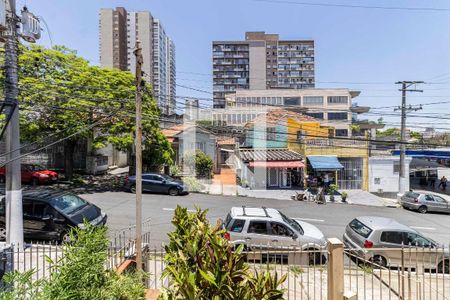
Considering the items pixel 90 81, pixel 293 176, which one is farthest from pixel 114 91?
pixel 293 176

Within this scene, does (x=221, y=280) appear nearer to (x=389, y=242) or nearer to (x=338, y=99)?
(x=389, y=242)

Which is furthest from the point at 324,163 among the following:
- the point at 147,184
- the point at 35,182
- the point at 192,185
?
the point at 35,182

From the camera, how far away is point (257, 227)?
9703 mm

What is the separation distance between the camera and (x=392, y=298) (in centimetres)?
723

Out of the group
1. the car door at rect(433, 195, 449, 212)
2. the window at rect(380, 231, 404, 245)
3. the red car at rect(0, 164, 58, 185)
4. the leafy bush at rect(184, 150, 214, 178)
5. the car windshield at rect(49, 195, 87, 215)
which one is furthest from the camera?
the leafy bush at rect(184, 150, 214, 178)

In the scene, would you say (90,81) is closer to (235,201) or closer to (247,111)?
(235,201)

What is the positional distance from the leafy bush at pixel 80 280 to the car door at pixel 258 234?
5189mm

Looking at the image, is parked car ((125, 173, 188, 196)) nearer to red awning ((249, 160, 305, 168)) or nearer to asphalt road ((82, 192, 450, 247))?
asphalt road ((82, 192, 450, 247))

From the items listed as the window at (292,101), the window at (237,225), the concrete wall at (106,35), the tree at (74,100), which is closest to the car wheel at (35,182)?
the tree at (74,100)

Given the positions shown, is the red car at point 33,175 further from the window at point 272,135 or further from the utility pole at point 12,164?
the window at point 272,135

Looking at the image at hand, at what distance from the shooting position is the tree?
18.1 meters

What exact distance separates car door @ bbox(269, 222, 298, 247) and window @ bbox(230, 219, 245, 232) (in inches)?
35.7

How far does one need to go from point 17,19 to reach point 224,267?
30.0 ft

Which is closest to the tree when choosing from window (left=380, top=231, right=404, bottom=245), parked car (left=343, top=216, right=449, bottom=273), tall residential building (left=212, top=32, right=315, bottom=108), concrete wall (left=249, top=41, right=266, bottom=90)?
parked car (left=343, top=216, right=449, bottom=273)
